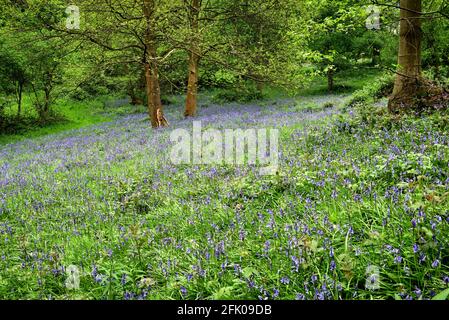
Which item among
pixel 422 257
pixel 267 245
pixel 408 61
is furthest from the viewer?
pixel 408 61

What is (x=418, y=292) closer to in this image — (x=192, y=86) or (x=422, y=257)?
(x=422, y=257)

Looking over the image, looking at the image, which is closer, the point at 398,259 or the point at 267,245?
the point at 398,259

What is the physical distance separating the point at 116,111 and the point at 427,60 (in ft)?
76.9

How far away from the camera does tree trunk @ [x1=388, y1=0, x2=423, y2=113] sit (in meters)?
9.33

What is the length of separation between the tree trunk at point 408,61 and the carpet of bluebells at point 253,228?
4.80 feet

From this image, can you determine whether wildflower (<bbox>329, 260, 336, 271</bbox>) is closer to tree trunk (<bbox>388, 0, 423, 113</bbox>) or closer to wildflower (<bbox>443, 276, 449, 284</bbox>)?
wildflower (<bbox>443, 276, 449, 284</bbox>)

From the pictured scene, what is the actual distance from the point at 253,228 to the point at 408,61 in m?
7.44

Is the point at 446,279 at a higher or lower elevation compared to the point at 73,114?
higher

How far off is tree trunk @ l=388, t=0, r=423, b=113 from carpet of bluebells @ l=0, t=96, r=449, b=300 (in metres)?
1.46

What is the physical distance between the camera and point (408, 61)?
31.4 feet

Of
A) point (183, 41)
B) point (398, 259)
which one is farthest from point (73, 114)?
point (398, 259)

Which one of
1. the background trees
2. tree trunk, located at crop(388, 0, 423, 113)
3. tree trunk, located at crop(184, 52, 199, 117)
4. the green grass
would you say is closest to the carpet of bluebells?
tree trunk, located at crop(388, 0, 423, 113)
